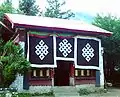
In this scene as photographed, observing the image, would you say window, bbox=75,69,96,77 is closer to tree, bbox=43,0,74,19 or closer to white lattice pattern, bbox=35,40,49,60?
white lattice pattern, bbox=35,40,49,60

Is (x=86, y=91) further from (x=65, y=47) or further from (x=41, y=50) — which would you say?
(x=41, y=50)

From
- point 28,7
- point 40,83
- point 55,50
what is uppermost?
point 28,7

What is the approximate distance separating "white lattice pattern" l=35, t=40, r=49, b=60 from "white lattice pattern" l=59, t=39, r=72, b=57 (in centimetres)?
102

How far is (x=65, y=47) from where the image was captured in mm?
19578

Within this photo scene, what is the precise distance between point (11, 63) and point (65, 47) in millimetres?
4420

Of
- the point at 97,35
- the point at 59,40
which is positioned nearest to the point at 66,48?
the point at 59,40

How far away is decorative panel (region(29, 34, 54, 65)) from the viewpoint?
1861 cm

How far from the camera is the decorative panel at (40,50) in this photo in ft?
61.1

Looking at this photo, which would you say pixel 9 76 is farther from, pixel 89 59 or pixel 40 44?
pixel 89 59

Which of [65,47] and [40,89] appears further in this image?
[65,47]

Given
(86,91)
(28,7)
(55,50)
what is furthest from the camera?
(28,7)

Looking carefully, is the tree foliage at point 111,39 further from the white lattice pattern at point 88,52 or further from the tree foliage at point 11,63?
the tree foliage at point 11,63

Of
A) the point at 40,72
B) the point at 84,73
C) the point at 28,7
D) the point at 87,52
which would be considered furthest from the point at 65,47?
the point at 28,7

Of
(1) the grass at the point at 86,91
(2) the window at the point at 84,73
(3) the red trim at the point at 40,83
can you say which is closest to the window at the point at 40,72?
(3) the red trim at the point at 40,83
